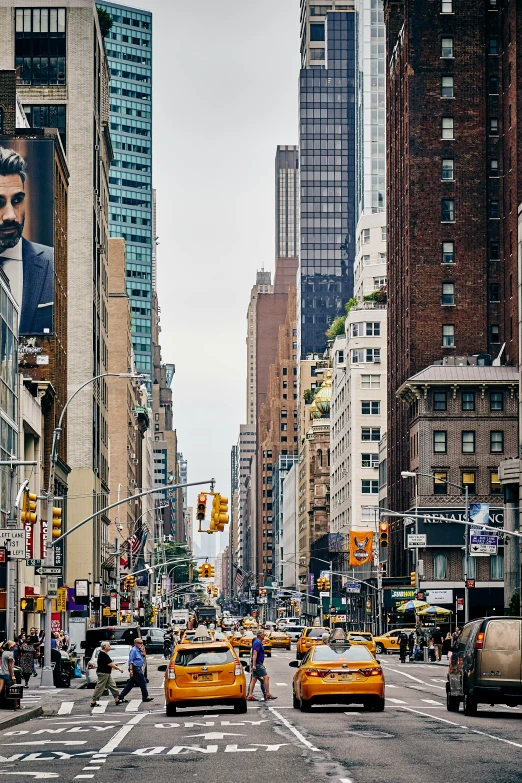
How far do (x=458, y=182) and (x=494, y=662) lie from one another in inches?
3469

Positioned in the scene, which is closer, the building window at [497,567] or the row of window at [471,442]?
the building window at [497,567]

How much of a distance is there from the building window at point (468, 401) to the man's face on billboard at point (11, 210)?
36.1m

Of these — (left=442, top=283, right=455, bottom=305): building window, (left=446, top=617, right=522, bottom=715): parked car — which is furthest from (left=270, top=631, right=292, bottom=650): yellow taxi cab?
(left=446, top=617, right=522, bottom=715): parked car

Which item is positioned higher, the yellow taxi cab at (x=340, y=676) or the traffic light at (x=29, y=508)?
the traffic light at (x=29, y=508)

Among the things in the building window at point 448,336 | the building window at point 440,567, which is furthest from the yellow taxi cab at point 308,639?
the building window at point 448,336

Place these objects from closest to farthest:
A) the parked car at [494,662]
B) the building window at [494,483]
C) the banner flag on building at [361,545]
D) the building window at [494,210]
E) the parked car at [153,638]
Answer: the parked car at [494,662] → the parked car at [153,638] → the building window at [494,483] → the banner flag on building at [361,545] → the building window at [494,210]

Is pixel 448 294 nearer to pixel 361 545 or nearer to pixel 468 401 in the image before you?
pixel 468 401

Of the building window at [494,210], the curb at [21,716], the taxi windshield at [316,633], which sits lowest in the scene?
the curb at [21,716]

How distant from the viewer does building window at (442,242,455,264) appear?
11388 centimetres

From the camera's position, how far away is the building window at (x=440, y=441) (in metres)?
108

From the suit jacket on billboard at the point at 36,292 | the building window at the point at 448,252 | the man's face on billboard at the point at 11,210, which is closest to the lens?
the suit jacket on billboard at the point at 36,292

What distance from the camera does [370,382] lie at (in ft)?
495

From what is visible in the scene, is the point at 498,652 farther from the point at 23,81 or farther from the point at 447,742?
the point at 23,81

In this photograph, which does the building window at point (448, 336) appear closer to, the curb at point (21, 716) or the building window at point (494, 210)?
the building window at point (494, 210)
